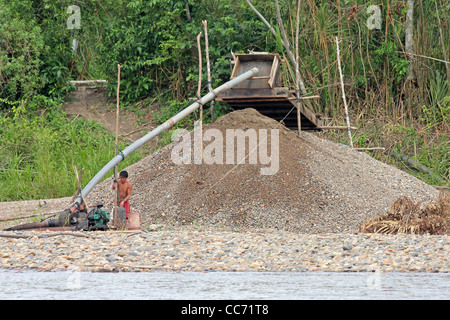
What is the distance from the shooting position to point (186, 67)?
14.6 meters

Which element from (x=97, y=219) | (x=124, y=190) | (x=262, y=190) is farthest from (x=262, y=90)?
(x=97, y=219)

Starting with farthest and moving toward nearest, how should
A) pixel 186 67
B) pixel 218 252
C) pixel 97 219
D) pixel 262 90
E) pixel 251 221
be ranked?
pixel 186 67, pixel 262 90, pixel 251 221, pixel 97 219, pixel 218 252

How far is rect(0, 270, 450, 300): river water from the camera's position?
450 centimetres

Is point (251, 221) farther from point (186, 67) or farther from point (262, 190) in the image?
point (186, 67)

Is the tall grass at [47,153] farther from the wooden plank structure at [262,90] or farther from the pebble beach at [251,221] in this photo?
the wooden plank structure at [262,90]

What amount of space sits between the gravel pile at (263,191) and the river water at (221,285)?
284cm

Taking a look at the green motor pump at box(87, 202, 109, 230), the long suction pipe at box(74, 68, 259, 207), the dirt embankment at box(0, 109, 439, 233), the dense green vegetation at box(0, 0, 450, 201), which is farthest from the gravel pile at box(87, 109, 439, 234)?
the dense green vegetation at box(0, 0, 450, 201)

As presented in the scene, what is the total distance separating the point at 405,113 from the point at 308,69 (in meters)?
2.08

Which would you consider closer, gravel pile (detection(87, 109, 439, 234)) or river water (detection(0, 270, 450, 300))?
river water (detection(0, 270, 450, 300))

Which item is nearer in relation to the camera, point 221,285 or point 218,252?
point 221,285

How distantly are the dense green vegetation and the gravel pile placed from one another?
2620 mm

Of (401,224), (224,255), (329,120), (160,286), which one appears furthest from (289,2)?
(160,286)

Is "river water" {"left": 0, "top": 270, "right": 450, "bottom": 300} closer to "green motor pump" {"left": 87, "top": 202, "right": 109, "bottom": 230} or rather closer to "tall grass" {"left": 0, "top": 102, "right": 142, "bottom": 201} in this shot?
"green motor pump" {"left": 87, "top": 202, "right": 109, "bottom": 230}

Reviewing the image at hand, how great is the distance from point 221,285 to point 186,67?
10.3m
